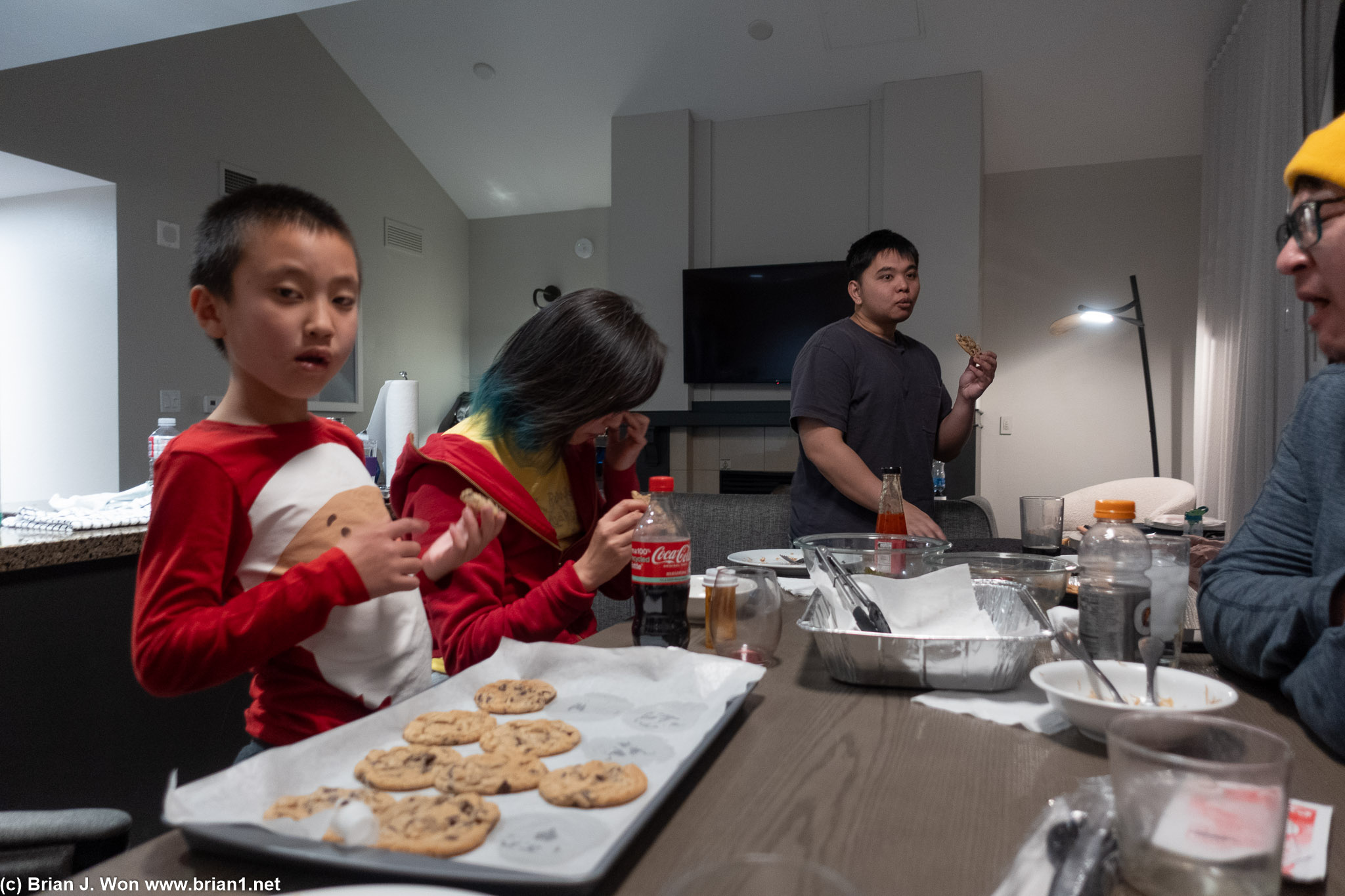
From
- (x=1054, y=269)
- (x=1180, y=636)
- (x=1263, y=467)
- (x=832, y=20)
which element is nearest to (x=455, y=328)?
(x=832, y=20)

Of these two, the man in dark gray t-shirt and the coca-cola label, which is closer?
the coca-cola label

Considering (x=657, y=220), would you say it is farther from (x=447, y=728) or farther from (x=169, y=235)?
(x=447, y=728)

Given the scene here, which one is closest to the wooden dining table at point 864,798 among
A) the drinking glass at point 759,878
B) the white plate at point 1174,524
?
the drinking glass at point 759,878

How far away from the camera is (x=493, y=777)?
0.61 m

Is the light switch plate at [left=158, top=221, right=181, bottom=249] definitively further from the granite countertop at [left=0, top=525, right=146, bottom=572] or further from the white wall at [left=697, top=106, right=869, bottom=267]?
the granite countertop at [left=0, top=525, right=146, bottom=572]

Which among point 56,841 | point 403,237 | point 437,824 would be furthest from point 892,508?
point 403,237

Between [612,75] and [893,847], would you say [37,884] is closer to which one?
[893,847]

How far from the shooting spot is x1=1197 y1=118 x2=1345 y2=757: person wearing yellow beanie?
0.78 meters

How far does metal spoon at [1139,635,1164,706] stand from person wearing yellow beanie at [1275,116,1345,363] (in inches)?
17.4

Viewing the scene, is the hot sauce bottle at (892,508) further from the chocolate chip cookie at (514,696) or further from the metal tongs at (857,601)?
the chocolate chip cookie at (514,696)

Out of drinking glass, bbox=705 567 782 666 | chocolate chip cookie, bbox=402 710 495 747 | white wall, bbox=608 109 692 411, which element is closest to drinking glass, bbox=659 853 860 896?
chocolate chip cookie, bbox=402 710 495 747

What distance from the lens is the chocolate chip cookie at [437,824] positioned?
1.66 ft

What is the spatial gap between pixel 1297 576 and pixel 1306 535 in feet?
0.20

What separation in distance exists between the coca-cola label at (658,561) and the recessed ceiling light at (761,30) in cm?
454
